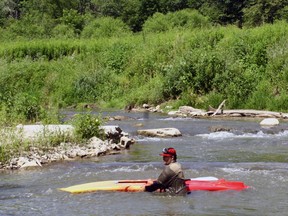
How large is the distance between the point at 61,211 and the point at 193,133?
874 centimetres

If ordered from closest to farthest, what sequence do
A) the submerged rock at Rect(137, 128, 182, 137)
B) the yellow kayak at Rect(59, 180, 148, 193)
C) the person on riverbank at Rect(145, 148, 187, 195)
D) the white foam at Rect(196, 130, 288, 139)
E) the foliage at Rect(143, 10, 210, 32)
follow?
the person on riverbank at Rect(145, 148, 187, 195) < the yellow kayak at Rect(59, 180, 148, 193) < the white foam at Rect(196, 130, 288, 139) < the submerged rock at Rect(137, 128, 182, 137) < the foliage at Rect(143, 10, 210, 32)

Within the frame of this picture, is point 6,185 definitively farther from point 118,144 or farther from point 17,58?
point 17,58

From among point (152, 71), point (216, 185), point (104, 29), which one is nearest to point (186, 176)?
point (216, 185)

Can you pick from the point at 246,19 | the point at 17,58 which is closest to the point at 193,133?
the point at 17,58

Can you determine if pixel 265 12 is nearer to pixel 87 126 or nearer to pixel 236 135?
pixel 236 135

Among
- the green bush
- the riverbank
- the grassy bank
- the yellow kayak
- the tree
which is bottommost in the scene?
the yellow kayak

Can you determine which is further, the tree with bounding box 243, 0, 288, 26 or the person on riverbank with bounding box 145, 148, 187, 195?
the tree with bounding box 243, 0, 288, 26

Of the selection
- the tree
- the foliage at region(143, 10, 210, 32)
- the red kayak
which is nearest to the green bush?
the foliage at region(143, 10, 210, 32)

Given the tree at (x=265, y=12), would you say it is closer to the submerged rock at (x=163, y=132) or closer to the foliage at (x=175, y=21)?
the foliage at (x=175, y=21)

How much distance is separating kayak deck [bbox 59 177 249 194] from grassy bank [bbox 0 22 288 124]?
5.98m

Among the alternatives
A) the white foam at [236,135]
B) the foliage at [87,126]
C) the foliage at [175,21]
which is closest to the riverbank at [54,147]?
the foliage at [87,126]

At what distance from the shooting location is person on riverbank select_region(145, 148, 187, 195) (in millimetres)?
10062

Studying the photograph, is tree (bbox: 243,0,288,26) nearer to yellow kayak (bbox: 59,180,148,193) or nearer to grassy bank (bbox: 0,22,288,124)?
grassy bank (bbox: 0,22,288,124)

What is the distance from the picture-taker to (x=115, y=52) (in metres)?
32.3
